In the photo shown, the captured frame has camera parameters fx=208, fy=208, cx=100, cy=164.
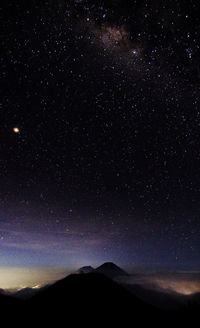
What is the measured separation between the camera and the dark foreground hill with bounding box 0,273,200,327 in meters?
39.8

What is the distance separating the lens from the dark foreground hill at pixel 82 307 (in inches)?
1565

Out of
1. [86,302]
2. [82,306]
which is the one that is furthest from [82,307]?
[86,302]

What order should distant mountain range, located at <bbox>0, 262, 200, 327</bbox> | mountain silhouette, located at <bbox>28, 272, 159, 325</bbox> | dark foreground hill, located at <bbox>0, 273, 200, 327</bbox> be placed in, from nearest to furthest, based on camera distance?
dark foreground hill, located at <bbox>0, 273, 200, 327</bbox> → distant mountain range, located at <bbox>0, 262, 200, 327</bbox> → mountain silhouette, located at <bbox>28, 272, 159, 325</bbox>

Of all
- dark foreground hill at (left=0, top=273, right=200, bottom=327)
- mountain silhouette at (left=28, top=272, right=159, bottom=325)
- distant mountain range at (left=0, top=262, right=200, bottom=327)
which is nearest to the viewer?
dark foreground hill at (left=0, top=273, right=200, bottom=327)

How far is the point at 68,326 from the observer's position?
3647cm

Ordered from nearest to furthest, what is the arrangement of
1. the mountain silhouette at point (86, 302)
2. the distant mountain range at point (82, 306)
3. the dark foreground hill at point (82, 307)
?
the dark foreground hill at point (82, 307), the distant mountain range at point (82, 306), the mountain silhouette at point (86, 302)

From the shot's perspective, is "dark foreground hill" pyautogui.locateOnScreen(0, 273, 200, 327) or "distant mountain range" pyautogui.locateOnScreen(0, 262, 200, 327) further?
"distant mountain range" pyautogui.locateOnScreen(0, 262, 200, 327)

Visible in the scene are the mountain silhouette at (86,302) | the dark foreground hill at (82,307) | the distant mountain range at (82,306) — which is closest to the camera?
the dark foreground hill at (82,307)

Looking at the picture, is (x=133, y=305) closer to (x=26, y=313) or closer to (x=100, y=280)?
(x=100, y=280)

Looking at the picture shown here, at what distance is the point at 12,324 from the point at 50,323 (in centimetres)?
650

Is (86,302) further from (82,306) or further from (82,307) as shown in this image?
(82,307)

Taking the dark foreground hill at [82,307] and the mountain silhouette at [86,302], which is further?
the mountain silhouette at [86,302]

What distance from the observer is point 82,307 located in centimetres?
4591

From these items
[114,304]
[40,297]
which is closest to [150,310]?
[114,304]
